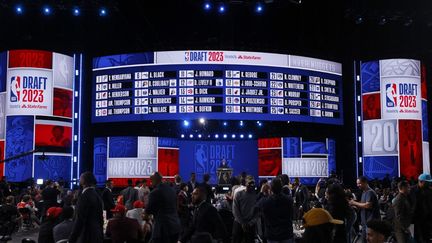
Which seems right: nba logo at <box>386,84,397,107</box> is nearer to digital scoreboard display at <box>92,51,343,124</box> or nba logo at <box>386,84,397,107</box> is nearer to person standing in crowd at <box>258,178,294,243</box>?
digital scoreboard display at <box>92,51,343,124</box>

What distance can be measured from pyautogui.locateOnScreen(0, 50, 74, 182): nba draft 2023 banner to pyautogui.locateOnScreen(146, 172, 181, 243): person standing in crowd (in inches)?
739

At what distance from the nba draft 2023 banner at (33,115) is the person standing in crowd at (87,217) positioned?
61.7 feet

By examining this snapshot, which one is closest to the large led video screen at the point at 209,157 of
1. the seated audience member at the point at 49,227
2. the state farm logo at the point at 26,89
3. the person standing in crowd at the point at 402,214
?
the state farm logo at the point at 26,89

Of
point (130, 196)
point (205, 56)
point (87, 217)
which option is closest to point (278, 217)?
point (87, 217)

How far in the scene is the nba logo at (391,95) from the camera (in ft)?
94.0

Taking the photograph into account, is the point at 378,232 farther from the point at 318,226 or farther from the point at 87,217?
the point at 87,217

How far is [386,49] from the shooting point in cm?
3244

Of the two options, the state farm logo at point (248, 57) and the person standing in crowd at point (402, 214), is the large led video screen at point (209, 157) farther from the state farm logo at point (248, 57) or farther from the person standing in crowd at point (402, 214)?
the person standing in crowd at point (402, 214)

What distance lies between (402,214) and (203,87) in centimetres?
1602

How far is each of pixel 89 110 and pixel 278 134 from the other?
9.74m

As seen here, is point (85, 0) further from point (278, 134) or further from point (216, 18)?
point (278, 134)

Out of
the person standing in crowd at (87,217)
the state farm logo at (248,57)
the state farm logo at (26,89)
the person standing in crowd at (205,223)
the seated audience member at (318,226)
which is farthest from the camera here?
the state farm logo at (26,89)

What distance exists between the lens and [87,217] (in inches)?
300

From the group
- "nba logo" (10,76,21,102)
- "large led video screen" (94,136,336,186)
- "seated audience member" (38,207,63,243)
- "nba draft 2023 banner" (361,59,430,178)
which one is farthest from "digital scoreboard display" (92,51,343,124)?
"seated audience member" (38,207,63,243)
